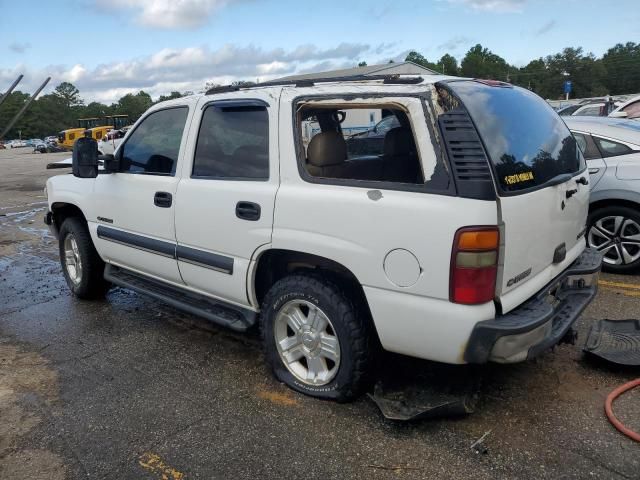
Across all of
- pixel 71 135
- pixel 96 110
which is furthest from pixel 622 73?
pixel 96 110

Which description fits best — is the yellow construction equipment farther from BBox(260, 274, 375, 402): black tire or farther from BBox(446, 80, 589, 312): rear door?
BBox(446, 80, 589, 312): rear door

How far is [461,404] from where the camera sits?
284cm

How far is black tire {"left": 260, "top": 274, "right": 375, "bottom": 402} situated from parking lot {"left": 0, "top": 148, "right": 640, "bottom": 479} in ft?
0.38

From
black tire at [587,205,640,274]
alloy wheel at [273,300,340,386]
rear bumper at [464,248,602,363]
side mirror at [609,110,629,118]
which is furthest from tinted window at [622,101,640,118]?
alloy wheel at [273,300,340,386]

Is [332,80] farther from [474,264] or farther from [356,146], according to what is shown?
[474,264]

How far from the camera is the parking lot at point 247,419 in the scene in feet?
8.60

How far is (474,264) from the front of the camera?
2463 millimetres

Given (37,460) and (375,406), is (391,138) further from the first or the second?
(37,460)

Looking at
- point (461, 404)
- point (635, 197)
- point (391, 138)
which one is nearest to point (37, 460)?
point (461, 404)

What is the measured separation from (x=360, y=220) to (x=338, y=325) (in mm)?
622

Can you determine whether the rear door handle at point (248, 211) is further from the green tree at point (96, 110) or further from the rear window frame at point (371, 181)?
the green tree at point (96, 110)

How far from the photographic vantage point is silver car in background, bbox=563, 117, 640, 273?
508 centimetres

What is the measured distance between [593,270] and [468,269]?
1.35 m

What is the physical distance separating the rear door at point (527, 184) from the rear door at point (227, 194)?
1.20m
